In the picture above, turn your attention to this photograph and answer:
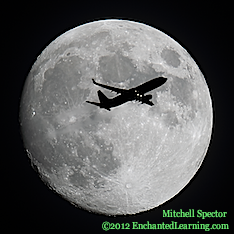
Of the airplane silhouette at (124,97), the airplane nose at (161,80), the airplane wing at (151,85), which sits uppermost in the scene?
the airplane nose at (161,80)

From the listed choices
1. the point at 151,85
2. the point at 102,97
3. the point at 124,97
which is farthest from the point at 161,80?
the point at 102,97

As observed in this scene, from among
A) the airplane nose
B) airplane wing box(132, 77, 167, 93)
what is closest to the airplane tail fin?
airplane wing box(132, 77, 167, 93)

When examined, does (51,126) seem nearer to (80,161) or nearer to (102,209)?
(80,161)

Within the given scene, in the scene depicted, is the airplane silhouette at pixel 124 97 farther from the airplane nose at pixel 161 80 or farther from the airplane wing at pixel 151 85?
the airplane nose at pixel 161 80

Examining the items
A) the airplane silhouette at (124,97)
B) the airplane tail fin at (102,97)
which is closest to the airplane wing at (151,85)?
the airplane silhouette at (124,97)

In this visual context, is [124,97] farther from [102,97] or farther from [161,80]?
[161,80]

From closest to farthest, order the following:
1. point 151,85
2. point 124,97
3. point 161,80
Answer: point 124,97, point 151,85, point 161,80

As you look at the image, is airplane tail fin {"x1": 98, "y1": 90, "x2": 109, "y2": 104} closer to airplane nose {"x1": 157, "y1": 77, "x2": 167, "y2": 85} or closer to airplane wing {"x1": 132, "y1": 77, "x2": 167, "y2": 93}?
airplane wing {"x1": 132, "y1": 77, "x2": 167, "y2": 93}

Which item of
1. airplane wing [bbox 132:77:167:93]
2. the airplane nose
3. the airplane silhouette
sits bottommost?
the airplane silhouette

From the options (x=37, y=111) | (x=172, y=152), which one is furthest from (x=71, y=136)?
(x=172, y=152)
